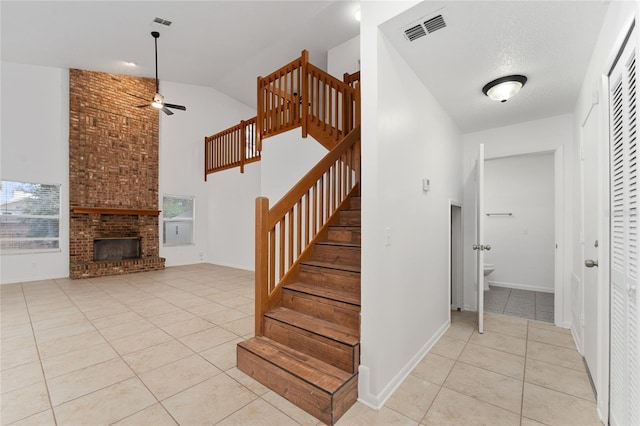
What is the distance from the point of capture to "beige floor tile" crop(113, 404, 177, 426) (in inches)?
68.8

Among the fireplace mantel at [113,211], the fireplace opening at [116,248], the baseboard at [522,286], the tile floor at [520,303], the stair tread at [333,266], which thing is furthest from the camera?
the fireplace opening at [116,248]

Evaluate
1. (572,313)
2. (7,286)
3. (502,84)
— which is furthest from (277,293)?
(7,286)

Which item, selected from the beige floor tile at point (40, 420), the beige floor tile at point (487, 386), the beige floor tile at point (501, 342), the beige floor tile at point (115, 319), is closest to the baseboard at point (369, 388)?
the beige floor tile at point (487, 386)

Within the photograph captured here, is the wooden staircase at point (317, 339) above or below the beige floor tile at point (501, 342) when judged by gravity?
above

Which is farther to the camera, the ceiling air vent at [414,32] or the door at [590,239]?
the door at [590,239]

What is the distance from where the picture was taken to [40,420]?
1.77 m

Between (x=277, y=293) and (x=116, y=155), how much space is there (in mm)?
6162

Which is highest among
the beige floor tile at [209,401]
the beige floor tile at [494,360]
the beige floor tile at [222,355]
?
the beige floor tile at [209,401]

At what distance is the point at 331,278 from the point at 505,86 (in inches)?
92.9

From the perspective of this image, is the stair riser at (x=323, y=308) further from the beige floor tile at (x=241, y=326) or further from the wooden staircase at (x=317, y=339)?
the beige floor tile at (x=241, y=326)

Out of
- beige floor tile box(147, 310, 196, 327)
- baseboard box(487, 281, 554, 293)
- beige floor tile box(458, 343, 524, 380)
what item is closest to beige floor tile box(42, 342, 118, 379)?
beige floor tile box(147, 310, 196, 327)

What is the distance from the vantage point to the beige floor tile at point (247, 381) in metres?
2.09

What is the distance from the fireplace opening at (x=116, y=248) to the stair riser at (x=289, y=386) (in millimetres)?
6018

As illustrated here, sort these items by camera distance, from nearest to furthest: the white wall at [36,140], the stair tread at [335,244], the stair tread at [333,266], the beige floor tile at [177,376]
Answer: the beige floor tile at [177,376], the stair tread at [333,266], the stair tread at [335,244], the white wall at [36,140]
